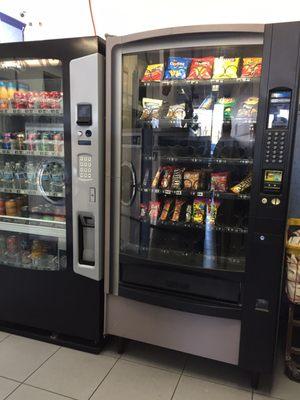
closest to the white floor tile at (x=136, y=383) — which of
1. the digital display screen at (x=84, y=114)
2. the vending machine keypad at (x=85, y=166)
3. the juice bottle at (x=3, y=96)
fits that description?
the vending machine keypad at (x=85, y=166)

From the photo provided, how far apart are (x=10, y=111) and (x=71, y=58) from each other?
588mm

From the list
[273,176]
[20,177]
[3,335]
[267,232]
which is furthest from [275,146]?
[3,335]

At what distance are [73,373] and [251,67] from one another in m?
1.97

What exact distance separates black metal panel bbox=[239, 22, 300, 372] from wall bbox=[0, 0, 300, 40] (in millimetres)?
879

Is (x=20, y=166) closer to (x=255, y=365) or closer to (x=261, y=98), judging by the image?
(x=261, y=98)

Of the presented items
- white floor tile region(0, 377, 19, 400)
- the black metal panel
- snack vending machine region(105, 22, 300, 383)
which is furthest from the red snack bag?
white floor tile region(0, 377, 19, 400)

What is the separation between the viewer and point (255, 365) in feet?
5.58

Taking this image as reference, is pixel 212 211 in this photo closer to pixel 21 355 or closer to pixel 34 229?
pixel 34 229

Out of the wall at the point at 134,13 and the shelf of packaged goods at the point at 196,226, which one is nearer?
the shelf of packaged goods at the point at 196,226

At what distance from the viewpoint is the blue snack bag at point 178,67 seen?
68.4 inches

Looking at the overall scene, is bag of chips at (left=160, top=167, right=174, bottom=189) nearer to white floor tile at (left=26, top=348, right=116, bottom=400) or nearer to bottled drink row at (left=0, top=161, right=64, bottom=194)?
bottled drink row at (left=0, top=161, right=64, bottom=194)

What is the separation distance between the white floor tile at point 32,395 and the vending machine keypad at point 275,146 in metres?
1.62

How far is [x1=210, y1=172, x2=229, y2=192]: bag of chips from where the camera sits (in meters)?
1.80

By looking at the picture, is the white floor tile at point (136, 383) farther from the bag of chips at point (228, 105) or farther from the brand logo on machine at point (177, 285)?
the bag of chips at point (228, 105)
